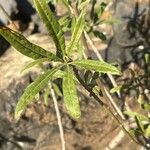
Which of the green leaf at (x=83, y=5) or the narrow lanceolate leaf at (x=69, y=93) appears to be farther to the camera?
the green leaf at (x=83, y=5)

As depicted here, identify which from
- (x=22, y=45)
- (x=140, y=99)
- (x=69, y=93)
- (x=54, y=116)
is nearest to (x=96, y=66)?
(x=69, y=93)

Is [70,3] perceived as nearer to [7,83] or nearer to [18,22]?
[7,83]

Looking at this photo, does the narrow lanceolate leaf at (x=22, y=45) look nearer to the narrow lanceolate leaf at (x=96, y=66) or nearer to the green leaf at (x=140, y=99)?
the narrow lanceolate leaf at (x=96, y=66)

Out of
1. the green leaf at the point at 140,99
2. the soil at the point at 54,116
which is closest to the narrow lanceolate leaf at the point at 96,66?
the green leaf at the point at 140,99

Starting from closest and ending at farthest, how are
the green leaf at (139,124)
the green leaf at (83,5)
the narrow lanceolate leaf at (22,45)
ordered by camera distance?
the narrow lanceolate leaf at (22,45) < the green leaf at (83,5) < the green leaf at (139,124)

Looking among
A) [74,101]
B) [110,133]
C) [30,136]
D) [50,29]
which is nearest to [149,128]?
[74,101]

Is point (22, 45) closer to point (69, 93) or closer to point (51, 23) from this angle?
point (51, 23)
